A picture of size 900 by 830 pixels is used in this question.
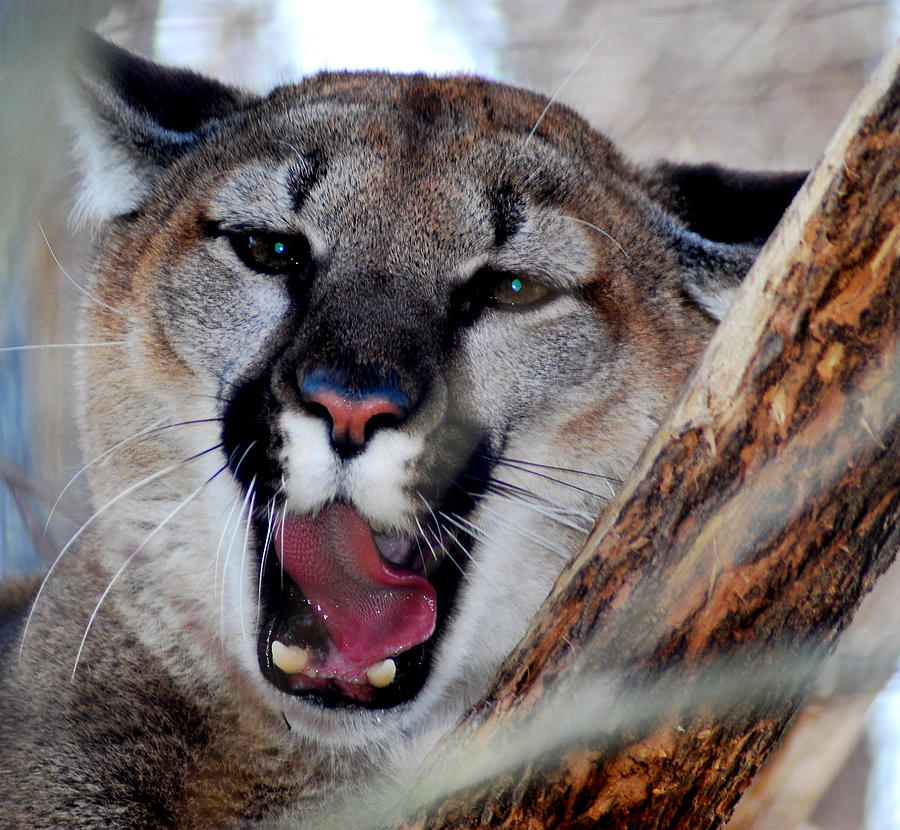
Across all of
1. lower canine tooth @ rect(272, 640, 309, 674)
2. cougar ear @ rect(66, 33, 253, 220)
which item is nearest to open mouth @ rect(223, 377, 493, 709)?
lower canine tooth @ rect(272, 640, 309, 674)

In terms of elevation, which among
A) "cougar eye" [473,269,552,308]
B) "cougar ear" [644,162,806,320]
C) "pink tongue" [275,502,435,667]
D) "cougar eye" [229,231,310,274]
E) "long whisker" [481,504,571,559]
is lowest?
"pink tongue" [275,502,435,667]

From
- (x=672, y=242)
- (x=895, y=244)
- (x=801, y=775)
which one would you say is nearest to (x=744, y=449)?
(x=895, y=244)

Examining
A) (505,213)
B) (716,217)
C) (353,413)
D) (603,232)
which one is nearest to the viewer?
(353,413)

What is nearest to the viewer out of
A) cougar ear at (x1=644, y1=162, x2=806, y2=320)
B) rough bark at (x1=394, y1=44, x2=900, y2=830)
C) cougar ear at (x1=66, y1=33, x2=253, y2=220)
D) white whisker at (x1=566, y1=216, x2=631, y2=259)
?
rough bark at (x1=394, y1=44, x2=900, y2=830)

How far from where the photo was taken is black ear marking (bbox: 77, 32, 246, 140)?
284cm

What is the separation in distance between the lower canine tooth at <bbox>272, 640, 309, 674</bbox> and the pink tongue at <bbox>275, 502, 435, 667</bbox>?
0.24 ft

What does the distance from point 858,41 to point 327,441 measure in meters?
3.86

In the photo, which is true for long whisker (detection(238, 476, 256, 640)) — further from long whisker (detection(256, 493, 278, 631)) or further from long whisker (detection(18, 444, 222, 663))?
long whisker (detection(18, 444, 222, 663))

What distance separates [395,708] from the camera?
2297 mm

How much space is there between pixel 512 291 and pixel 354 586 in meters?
0.75

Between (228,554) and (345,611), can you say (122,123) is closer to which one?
(228,554)

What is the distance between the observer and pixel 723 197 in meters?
3.02

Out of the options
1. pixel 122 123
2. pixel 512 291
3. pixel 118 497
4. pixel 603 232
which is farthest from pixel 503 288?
pixel 122 123

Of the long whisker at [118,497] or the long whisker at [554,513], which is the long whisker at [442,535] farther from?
the long whisker at [118,497]
